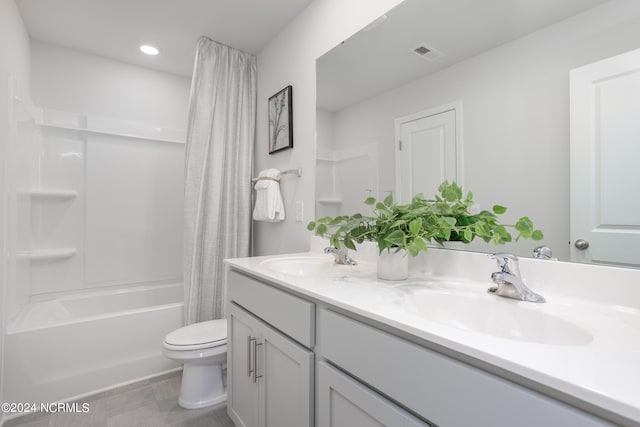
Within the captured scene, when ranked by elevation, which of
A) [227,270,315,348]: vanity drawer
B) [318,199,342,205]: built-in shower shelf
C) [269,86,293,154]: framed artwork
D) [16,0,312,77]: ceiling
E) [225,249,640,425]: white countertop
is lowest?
[227,270,315,348]: vanity drawer

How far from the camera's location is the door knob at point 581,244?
2.78 ft

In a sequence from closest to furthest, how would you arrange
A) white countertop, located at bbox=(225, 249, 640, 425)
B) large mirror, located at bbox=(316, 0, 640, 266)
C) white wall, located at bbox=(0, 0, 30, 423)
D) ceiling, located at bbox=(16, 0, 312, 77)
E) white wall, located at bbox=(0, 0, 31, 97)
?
white countertop, located at bbox=(225, 249, 640, 425) → large mirror, located at bbox=(316, 0, 640, 266) → white wall, located at bbox=(0, 0, 30, 423) → white wall, located at bbox=(0, 0, 31, 97) → ceiling, located at bbox=(16, 0, 312, 77)

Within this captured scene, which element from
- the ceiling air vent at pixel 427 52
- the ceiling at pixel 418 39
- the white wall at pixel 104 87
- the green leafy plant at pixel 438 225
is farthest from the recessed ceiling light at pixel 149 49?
the green leafy plant at pixel 438 225

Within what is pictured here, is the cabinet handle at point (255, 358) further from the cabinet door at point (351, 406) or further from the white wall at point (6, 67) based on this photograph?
the white wall at point (6, 67)

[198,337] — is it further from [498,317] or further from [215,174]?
[498,317]

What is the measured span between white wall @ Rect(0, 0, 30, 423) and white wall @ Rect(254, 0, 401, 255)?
141 centimetres

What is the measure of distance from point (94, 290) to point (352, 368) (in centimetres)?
257

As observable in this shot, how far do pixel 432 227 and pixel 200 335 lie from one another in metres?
1.48

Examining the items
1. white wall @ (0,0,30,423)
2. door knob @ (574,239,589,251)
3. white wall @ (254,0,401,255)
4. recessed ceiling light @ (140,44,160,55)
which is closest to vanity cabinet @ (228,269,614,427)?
door knob @ (574,239,589,251)

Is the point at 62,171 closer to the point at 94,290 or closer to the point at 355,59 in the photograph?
the point at 94,290

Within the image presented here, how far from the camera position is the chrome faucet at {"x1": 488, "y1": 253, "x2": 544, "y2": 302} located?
31.8 inches

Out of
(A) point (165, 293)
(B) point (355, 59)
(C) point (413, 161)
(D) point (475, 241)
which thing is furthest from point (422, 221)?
(A) point (165, 293)

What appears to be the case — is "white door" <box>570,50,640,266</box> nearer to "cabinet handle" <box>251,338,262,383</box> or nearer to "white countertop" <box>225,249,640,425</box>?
"white countertop" <box>225,249,640,425</box>

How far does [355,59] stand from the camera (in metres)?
1.54
